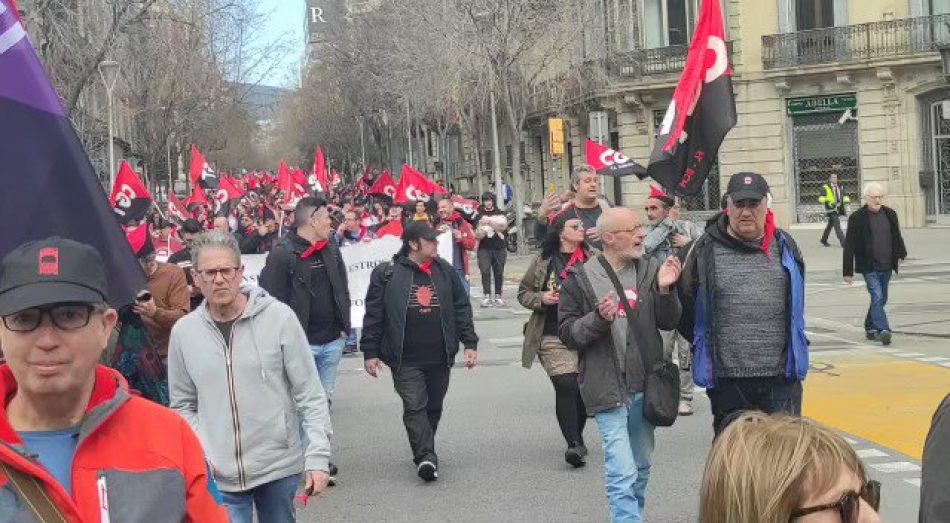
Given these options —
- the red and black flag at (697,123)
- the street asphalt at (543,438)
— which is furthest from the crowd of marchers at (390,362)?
the red and black flag at (697,123)

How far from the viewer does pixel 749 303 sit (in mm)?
6129

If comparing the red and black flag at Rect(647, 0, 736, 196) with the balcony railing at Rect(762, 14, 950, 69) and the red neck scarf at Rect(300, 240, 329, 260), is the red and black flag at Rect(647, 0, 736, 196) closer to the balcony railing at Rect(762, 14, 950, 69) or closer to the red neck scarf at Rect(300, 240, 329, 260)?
the red neck scarf at Rect(300, 240, 329, 260)

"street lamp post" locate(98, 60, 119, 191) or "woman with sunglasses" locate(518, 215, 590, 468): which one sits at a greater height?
"street lamp post" locate(98, 60, 119, 191)

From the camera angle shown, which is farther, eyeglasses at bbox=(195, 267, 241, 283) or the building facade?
the building facade

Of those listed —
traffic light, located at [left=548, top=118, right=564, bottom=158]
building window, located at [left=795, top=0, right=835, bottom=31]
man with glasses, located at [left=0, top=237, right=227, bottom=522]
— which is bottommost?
man with glasses, located at [left=0, top=237, right=227, bottom=522]

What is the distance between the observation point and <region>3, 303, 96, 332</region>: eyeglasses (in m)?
2.60

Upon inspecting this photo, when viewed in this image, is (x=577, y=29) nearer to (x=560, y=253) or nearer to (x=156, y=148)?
(x=156, y=148)

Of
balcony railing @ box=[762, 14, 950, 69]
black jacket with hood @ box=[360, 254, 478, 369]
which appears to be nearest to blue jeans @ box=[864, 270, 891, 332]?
black jacket with hood @ box=[360, 254, 478, 369]

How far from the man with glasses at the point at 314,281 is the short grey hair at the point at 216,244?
10.3ft

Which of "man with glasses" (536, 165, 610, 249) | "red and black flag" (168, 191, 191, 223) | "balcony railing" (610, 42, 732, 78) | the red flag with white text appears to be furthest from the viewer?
"balcony railing" (610, 42, 732, 78)

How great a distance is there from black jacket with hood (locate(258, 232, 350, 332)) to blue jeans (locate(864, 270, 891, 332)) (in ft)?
22.1

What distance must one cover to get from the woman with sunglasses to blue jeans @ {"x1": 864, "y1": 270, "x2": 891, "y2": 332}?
A: 5.98 m

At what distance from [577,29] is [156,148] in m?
20.1

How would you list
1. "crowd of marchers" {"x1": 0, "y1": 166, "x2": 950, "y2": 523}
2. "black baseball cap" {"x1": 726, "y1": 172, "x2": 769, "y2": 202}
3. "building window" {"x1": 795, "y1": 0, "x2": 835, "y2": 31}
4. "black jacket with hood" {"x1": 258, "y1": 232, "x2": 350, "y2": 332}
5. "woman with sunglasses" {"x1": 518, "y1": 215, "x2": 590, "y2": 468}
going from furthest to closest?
"building window" {"x1": 795, "y1": 0, "x2": 835, "y2": 31}, "black jacket with hood" {"x1": 258, "y1": 232, "x2": 350, "y2": 332}, "woman with sunglasses" {"x1": 518, "y1": 215, "x2": 590, "y2": 468}, "black baseball cap" {"x1": 726, "y1": 172, "x2": 769, "y2": 202}, "crowd of marchers" {"x1": 0, "y1": 166, "x2": 950, "y2": 523}
